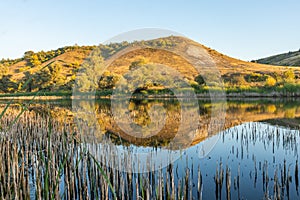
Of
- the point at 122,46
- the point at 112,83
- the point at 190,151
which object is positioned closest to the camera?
the point at 190,151

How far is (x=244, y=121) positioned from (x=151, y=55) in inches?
1221

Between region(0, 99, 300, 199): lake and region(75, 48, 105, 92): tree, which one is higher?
region(75, 48, 105, 92): tree

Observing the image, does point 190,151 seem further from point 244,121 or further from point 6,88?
point 6,88

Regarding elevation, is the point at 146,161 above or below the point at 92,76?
below

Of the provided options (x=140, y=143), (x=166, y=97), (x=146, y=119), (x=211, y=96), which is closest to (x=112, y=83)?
(x=166, y=97)

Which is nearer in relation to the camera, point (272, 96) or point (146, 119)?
point (146, 119)

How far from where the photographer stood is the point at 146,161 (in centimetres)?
572

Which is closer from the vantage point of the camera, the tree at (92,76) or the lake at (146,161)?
the lake at (146,161)

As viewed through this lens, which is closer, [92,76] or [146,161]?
[146,161]

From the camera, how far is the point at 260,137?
38.9ft

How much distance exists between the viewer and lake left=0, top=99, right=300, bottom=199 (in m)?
4.19

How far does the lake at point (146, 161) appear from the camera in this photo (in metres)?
4.19

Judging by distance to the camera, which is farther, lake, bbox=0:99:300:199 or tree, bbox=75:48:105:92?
tree, bbox=75:48:105:92

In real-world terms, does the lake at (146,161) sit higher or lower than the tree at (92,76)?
lower
